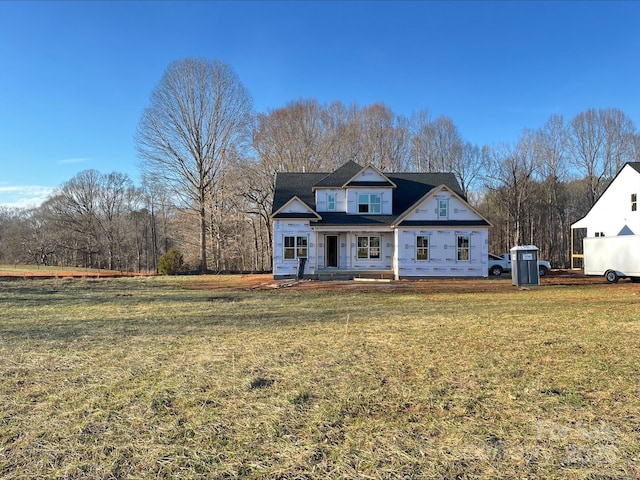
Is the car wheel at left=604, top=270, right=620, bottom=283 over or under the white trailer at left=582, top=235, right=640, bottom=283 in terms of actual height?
under

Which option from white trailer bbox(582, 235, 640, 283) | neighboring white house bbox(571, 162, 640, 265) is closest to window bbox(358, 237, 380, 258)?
white trailer bbox(582, 235, 640, 283)

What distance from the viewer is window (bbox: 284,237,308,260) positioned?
23.0 meters

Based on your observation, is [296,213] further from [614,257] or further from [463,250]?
[614,257]

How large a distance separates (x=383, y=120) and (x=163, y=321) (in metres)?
37.7

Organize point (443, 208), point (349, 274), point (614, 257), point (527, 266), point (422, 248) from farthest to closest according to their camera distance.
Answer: point (349, 274) → point (443, 208) → point (422, 248) → point (614, 257) → point (527, 266)

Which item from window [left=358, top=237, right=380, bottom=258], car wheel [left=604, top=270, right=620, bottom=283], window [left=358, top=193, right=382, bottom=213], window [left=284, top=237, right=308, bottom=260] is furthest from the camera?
window [left=358, top=193, right=382, bottom=213]

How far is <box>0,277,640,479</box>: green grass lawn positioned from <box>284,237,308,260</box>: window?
563 inches

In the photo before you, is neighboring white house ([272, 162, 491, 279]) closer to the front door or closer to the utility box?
the front door

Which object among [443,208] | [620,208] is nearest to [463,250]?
[443,208]

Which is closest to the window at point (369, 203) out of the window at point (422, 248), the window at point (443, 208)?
the window at point (422, 248)

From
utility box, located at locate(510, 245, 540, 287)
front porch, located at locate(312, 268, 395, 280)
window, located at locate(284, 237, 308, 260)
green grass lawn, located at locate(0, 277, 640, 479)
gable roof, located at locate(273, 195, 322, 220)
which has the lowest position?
green grass lawn, located at locate(0, 277, 640, 479)

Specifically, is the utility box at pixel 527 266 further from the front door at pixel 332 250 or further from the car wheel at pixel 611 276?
the front door at pixel 332 250

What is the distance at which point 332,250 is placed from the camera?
80.8 ft

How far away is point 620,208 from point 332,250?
17924mm
